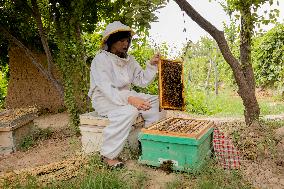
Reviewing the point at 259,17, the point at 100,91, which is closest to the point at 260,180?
the point at 100,91

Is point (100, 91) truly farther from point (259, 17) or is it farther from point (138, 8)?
point (259, 17)

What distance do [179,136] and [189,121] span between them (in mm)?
873

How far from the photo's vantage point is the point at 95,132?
487 cm

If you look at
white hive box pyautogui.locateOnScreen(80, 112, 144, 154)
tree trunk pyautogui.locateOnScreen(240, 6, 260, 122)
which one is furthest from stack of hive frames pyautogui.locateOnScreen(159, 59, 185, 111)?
tree trunk pyautogui.locateOnScreen(240, 6, 260, 122)

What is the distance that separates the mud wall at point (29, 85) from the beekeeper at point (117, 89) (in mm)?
5869

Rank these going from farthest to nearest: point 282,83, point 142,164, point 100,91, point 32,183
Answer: point 282,83 < point 100,91 < point 142,164 < point 32,183

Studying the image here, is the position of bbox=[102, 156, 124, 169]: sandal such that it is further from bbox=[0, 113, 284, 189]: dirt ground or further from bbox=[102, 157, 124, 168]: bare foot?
bbox=[0, 113, 284, 189]: dirt ground

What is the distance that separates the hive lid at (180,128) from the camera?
4.10m

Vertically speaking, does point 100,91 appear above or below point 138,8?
below

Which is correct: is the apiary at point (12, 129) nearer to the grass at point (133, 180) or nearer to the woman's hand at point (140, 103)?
the grass at point (133, 180)

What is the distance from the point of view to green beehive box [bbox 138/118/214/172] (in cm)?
402

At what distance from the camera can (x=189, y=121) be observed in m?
4.89

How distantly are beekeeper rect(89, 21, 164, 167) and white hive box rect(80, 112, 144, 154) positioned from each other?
14 cm

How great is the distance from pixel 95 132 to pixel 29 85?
6.43 metres
